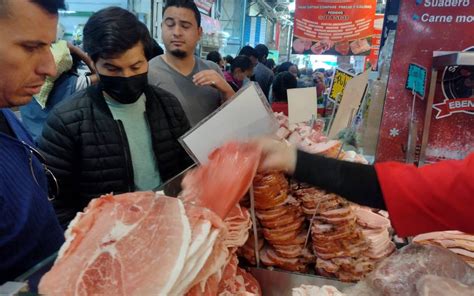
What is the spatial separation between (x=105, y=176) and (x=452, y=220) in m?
1.61

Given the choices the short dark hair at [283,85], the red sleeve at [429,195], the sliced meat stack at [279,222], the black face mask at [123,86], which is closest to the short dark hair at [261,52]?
the short dark hair at [283,85]

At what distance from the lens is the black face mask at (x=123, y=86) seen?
208 cm

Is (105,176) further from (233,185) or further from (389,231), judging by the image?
(389,231)

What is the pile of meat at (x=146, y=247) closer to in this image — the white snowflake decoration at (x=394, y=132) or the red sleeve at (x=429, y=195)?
the red sleeve at (x=429, y=195)

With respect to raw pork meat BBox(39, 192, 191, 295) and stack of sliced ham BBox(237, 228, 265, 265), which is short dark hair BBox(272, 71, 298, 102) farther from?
raw pork meat BBox(39, 192, 191, 295)

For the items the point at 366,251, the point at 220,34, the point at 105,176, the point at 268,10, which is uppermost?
the point at 268,10

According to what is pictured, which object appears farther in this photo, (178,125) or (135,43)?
(178,125)

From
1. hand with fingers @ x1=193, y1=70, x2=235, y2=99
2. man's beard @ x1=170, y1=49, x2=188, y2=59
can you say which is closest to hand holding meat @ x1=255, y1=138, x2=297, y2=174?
hand with fingers @ x1=193, y1=70, x2=235, y2=99

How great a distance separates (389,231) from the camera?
1776mm

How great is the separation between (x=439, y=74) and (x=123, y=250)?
2652 mm

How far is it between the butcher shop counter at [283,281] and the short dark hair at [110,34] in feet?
4.35

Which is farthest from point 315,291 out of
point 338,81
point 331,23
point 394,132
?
point 331,23

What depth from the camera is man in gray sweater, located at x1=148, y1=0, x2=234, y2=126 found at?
294 cm

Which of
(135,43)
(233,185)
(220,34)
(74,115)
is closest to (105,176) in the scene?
(74,115)
